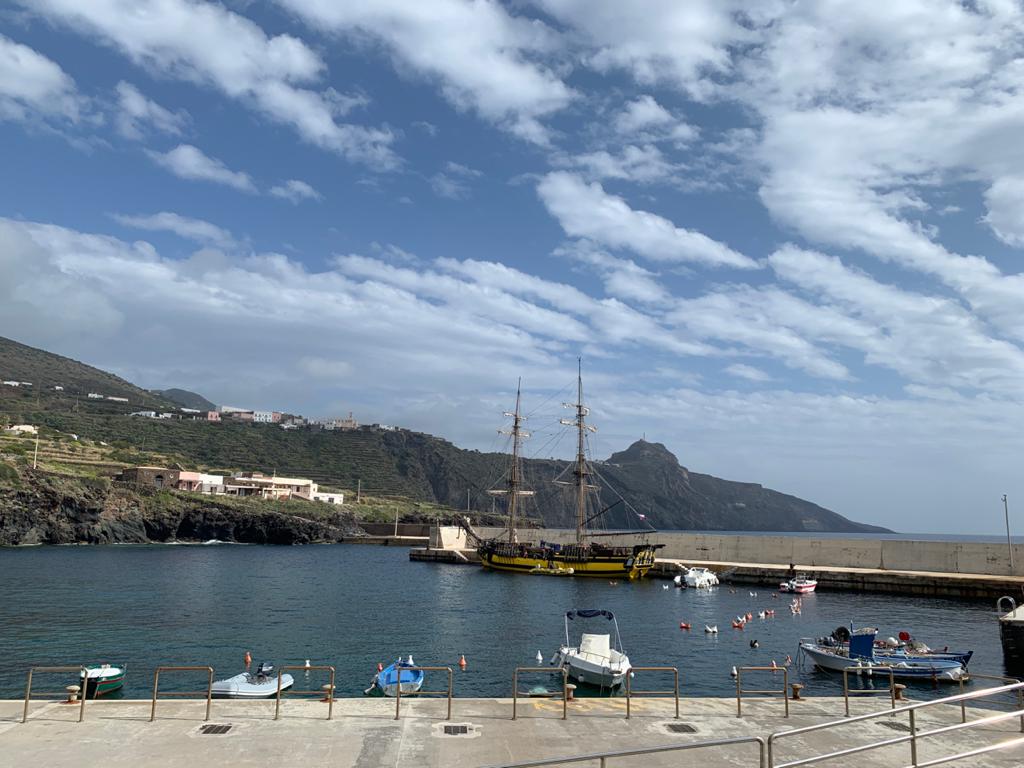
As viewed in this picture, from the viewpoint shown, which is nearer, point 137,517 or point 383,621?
point 383,621

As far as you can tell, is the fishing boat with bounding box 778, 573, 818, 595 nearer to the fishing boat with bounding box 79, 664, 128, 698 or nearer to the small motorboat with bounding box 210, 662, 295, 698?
the small motorboat with bounding box 210, 662, 295, 698

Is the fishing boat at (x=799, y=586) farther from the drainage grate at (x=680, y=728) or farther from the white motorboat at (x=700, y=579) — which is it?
the drainage grate at (x=680, y=728)

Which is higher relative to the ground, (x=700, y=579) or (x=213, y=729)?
(x=213, y=729)

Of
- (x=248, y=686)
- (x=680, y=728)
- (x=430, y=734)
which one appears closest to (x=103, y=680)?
(x=248, y=686)

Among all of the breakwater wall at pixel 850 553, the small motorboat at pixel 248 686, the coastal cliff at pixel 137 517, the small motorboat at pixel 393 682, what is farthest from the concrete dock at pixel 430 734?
the coastal cliff at pixel 137 517

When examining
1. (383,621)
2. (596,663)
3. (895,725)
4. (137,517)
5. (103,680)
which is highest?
(137,517)

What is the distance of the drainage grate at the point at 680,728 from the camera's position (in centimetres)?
1448

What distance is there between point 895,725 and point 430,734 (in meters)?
10.2

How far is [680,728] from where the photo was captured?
48.2 feet

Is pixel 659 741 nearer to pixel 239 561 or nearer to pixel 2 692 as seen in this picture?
pixel 2 692

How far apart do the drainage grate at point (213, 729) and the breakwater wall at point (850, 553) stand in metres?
73.1

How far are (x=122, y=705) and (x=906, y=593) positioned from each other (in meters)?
65.7

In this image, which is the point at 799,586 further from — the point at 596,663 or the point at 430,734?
the point at 430,734

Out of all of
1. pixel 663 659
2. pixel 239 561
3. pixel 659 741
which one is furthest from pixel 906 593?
pixel 239 561
